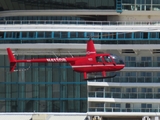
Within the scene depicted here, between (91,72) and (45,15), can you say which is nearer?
(91,72)

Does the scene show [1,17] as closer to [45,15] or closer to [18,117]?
[45,15]

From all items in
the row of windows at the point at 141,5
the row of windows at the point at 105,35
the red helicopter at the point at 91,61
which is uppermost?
the row of windows at the point at 141,5

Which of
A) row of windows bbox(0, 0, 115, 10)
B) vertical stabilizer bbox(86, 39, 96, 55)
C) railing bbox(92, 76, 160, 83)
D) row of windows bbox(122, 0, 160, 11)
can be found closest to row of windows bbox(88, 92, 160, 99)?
railing bbox(92, 76, 160, 83)

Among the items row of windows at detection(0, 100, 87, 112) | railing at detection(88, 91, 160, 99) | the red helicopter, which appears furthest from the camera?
railing at detection(88, 91, 160, 99)

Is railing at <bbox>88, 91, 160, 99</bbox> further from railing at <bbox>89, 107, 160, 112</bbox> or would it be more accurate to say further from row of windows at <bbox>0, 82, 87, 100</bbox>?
row of windows at <bbox>0, 82, 87, 100</bbox>

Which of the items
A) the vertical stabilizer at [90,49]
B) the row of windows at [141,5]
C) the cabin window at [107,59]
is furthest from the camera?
the row of windows at [141,5]

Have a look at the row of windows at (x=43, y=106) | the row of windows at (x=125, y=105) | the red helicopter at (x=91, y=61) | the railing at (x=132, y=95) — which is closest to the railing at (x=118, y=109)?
the row of windows at (x=125, y=105)

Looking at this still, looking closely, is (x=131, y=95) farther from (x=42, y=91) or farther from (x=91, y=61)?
(x=91, y=61)

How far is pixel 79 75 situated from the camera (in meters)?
76.6

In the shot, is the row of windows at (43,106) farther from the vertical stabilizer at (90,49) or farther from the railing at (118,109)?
the vertical stabilizer at (90,49)

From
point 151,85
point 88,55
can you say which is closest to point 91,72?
point 88,55

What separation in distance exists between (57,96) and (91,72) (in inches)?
198

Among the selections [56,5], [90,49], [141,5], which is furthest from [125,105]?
[56,5]

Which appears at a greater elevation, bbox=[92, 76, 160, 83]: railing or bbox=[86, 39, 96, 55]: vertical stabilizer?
bbox=[86, 39, 96, 55]: vertical stabilizer
